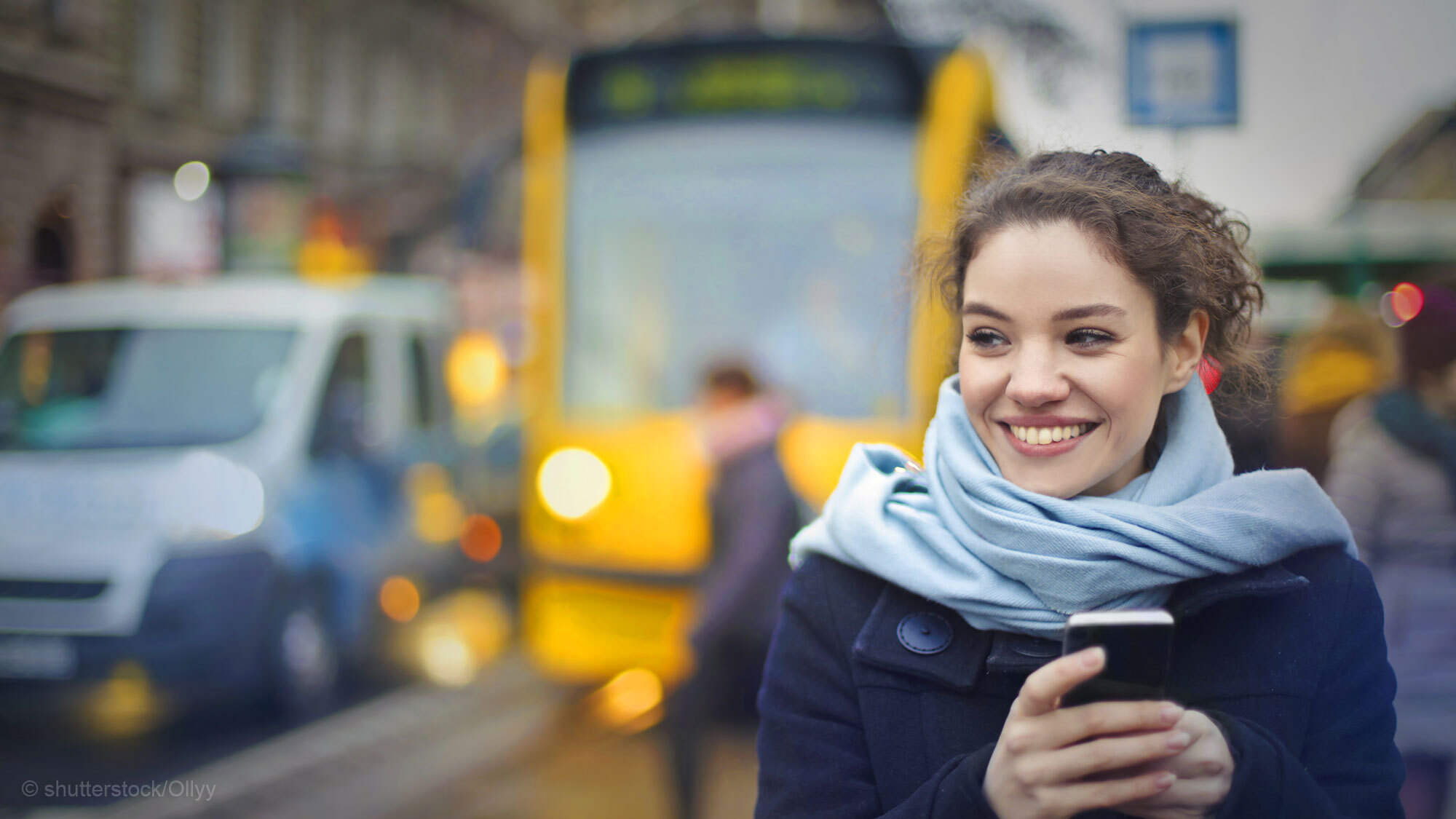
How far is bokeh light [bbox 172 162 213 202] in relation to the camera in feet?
17.2

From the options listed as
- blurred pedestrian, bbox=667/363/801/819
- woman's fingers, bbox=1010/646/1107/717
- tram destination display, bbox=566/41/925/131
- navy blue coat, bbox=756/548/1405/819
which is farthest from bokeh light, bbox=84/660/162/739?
woman's fingers, bbox=1010/646/1107/717

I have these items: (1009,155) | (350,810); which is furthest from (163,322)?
(1009,155)

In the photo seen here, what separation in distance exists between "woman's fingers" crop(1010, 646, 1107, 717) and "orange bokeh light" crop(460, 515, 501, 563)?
732cm

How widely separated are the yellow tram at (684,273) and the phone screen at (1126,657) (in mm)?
4153

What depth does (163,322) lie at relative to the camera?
223 inches

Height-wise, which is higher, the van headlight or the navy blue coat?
the navy blue coat

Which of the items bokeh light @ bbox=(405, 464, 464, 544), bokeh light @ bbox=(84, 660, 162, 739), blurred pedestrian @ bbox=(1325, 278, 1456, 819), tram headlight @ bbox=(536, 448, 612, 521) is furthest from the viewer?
bokeh light @ bbox=(405, 464, 464, 544)

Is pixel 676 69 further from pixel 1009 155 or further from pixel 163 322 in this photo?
pixel 1009 155

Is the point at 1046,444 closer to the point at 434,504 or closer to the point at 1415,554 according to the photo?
the point at 1415,554

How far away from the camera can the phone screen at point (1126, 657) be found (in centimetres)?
107

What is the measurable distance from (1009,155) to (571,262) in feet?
14.5

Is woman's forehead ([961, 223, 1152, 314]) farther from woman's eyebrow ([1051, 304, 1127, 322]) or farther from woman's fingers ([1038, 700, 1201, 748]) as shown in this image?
woman's fingers ([1038, 700, 1201, 748])

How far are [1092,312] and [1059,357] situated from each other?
0.21 feet

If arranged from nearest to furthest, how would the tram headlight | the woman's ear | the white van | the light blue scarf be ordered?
the light blue scarf, the woman's ear, the white van, the tram headlight
